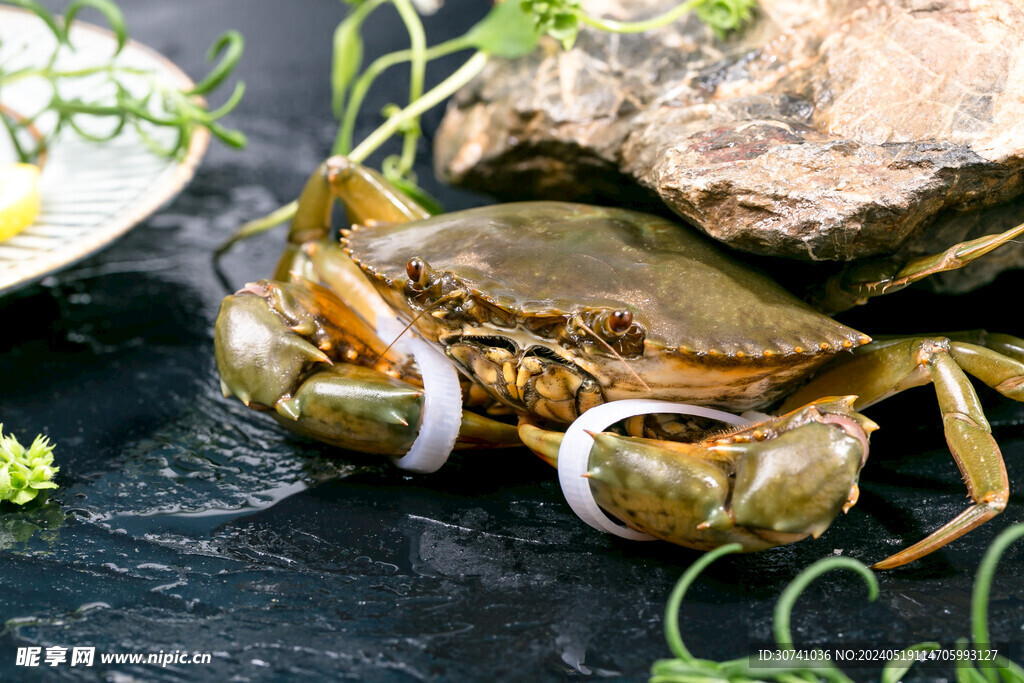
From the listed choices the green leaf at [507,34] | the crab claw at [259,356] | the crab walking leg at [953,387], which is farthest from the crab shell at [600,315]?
the green leaf at [507,34]

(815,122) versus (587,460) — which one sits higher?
(815,122)

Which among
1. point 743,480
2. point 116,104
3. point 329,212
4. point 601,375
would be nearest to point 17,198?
point 116,104

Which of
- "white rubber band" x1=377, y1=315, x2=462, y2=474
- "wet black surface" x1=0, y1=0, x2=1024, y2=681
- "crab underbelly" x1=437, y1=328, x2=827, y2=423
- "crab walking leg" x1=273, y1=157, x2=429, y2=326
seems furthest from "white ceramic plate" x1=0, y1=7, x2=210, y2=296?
"crab underbelly" x1=437, y1=328, x2=827, y2=423

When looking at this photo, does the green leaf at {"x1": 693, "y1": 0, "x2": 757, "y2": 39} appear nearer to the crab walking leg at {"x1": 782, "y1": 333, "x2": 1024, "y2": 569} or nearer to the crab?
the crab

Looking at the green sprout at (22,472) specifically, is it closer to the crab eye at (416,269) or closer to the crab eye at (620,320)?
the crab eye at (416,269)

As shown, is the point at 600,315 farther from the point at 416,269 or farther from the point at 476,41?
the point at 476,41

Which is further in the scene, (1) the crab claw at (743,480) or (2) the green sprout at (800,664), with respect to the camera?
(1) the crab claw at (743,480)
